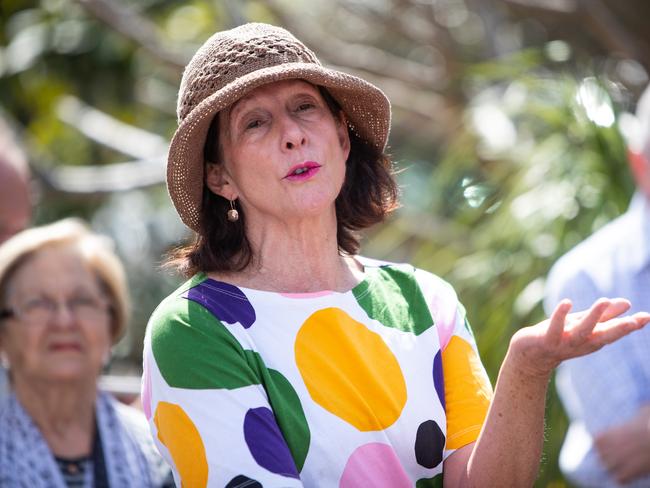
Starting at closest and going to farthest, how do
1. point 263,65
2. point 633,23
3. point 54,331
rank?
point 263,65 → point 54,331 → point 633,23

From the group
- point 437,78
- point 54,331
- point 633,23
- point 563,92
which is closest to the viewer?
point 54,331

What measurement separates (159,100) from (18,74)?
167 cm

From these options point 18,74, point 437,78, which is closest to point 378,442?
point 437,78

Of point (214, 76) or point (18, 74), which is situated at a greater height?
point (18, 74)

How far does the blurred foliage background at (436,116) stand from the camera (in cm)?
462

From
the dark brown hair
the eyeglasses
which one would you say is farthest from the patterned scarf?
the dark brown hair

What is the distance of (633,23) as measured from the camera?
20.6ft

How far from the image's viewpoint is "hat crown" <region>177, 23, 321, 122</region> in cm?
222

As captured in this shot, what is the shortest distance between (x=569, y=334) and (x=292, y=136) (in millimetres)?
671

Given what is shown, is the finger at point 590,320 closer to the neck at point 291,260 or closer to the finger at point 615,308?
the finger at point 615,308

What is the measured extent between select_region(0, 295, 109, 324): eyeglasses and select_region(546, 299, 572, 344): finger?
2281mm

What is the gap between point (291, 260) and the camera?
2.27m

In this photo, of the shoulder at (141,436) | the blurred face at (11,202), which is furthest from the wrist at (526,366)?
the blurred face at (11,202)

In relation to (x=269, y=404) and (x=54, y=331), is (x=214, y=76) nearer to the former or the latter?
(x=269, y=404)
